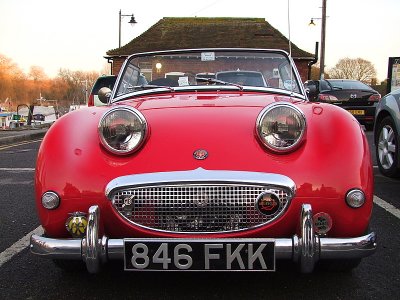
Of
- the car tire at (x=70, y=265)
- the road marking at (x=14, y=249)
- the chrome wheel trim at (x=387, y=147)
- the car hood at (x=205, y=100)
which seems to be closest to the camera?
the car tire at (x=70, y=265)

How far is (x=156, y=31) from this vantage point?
1186 inches

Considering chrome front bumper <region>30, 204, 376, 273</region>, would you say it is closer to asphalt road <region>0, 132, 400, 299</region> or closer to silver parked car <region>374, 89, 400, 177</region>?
asphalt road <region>0, 132, 400, 299</region>

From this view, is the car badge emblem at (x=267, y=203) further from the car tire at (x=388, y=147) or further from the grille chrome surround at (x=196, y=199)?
the car tire at (x=388, y=147)

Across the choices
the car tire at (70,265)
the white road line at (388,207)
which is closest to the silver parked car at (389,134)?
the white road line at (388,207)

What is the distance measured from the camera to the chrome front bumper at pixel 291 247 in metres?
2.04

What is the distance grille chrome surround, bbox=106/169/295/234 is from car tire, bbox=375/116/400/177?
10.3 feet

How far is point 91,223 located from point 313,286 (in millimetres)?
1225

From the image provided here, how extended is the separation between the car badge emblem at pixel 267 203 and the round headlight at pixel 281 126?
266mm

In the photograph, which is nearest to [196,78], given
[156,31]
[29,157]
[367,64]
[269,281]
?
[269,281]

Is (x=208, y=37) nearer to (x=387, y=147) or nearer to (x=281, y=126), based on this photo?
(x=387, y=147)

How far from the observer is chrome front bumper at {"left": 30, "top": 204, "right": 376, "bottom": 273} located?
2043mm

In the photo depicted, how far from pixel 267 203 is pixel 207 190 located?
28 cm

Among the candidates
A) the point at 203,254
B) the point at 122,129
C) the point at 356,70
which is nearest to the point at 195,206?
the point at 203,254

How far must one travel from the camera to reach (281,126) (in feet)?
7.65
